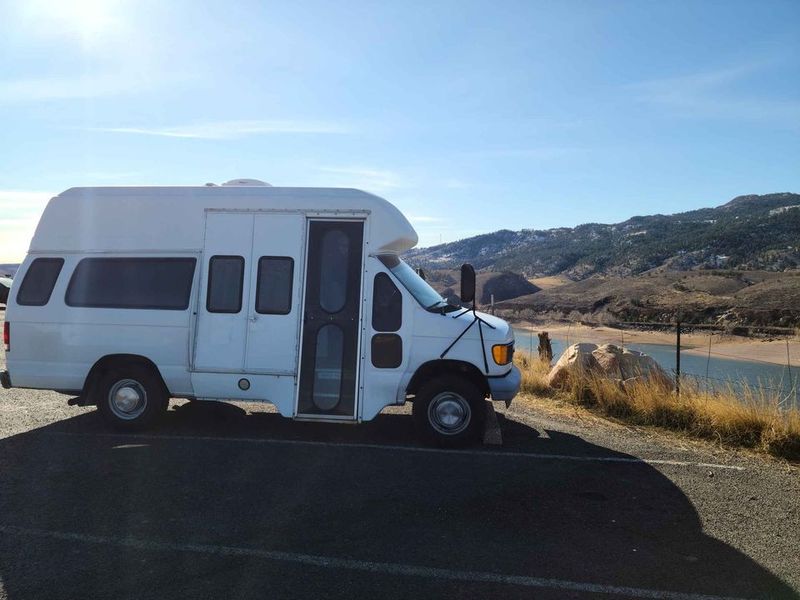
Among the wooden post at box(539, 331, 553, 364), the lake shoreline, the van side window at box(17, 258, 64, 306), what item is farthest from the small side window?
the lake shoreline

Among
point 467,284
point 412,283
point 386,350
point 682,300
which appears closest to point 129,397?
point 386,350

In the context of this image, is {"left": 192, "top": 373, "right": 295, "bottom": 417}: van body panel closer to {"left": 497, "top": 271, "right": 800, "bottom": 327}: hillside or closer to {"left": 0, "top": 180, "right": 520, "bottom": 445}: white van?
{"left": 0, "top": 180, "right": 520, "bottom": 445}: white van

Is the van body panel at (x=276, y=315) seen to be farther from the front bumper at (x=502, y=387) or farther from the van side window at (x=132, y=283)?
the front bumper at (x=502, y=387)

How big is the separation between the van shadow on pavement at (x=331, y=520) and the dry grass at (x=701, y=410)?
1482mm

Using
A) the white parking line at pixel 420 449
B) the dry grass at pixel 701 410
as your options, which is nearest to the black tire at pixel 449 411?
the white parking line at pixel 420 449

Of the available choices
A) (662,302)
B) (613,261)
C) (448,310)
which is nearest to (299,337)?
(448,310)

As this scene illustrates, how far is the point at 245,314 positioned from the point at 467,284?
2525 millimetres

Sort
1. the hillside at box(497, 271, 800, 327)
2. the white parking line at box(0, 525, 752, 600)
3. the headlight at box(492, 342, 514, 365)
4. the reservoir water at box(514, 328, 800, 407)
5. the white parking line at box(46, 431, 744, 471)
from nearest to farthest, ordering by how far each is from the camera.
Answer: the white parking line at box(0, 525, 752, 600)
the white parking line at box(46, 431, 744, 471)
the headlight at box(492, 342, 514, 365)
the reservoir water at box(514, 328, 800, 407)
the hillside at box(497, 271, 800, 327)

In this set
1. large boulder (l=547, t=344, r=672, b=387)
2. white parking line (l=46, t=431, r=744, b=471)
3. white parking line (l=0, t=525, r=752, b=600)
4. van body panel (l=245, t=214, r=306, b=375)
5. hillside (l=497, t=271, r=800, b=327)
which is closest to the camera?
white parking line (l=0, t=525, r=752, b=600)

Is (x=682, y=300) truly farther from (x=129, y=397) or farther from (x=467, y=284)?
(x=129, y=397)

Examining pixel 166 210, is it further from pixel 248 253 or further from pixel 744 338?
pixel 744 338

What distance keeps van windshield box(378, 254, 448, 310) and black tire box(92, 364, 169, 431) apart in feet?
9.90

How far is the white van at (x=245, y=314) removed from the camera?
742 cm

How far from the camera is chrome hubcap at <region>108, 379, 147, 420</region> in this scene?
7887mm
